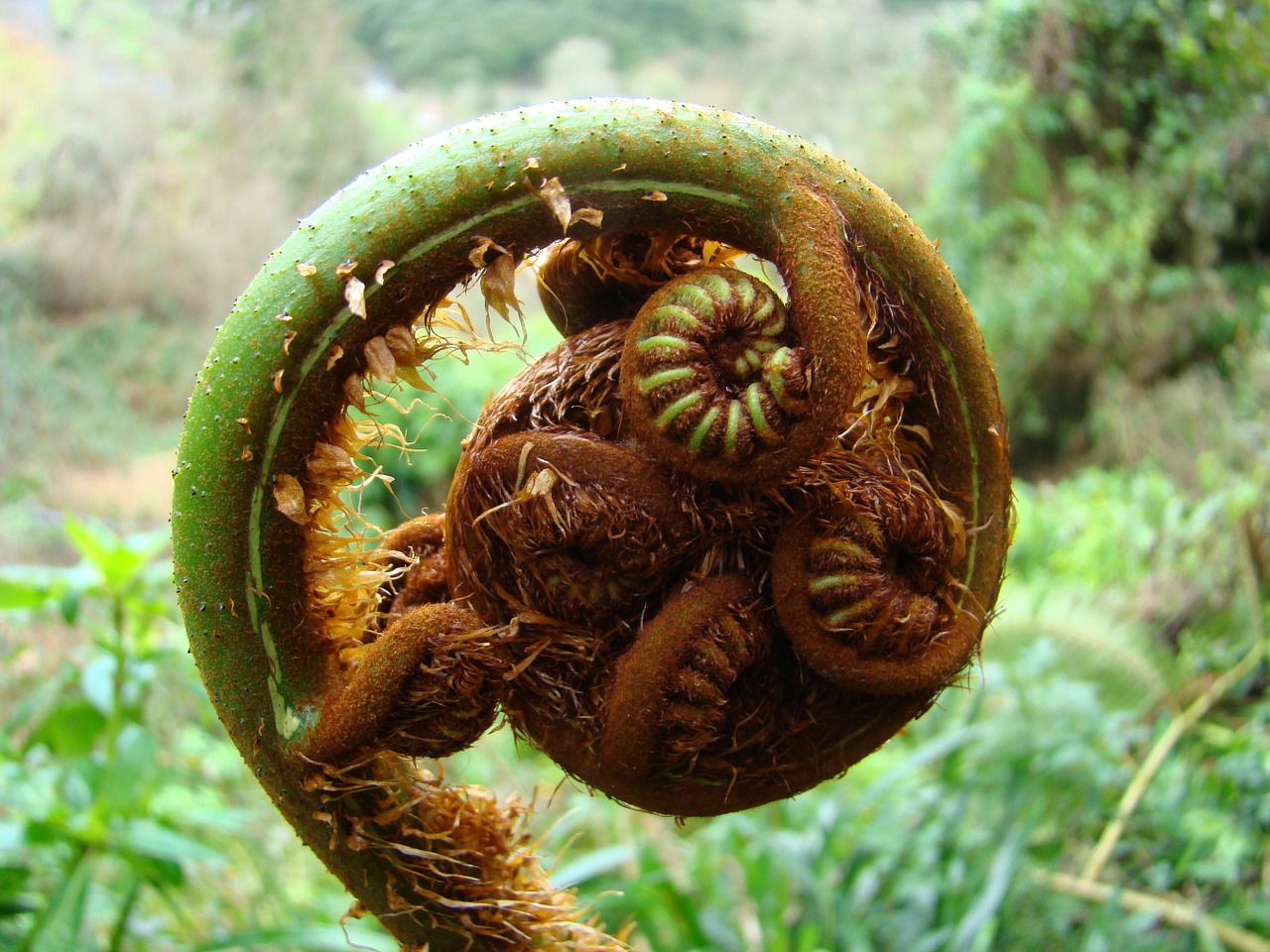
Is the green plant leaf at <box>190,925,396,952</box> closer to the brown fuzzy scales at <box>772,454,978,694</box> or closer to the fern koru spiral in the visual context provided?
the fern koru spiral

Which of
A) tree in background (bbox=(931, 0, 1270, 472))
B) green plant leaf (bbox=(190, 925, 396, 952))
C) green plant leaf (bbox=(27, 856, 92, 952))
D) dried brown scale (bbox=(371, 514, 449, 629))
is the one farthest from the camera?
tree in background (bbox=(931, 0, 1270, 472))

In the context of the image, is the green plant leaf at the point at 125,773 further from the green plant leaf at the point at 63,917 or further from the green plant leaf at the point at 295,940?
the green plant leaf at the point at 295,940

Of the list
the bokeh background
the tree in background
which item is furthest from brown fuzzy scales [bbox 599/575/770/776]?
the tree in background

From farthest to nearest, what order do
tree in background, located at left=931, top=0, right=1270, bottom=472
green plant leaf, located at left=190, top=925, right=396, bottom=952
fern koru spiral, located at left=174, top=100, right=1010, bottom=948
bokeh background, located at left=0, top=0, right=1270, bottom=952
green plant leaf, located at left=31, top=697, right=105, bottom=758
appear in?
tree in background, located at left=931, top=0, right=1270, bottom=472, bokeh background, located at left=0, top=0, right=1270, bottom=952, green plant leaf, located at left=31, top=697, right=105, bottom=758, green plant leaf, located at left=190, top=925, right=396, bottom=952, fern koru spiral, located at left=174, top=100, right=1010, bottom=948

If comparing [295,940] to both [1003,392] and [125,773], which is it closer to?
[125,773]

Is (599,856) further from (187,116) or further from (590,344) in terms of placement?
(187,116)

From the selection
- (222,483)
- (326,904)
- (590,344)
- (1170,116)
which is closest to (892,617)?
(590,344)

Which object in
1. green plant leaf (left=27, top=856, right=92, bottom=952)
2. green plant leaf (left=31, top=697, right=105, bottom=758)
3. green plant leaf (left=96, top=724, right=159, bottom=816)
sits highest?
green plant leaf (left=31, top=697, right=105, bottom=758)
